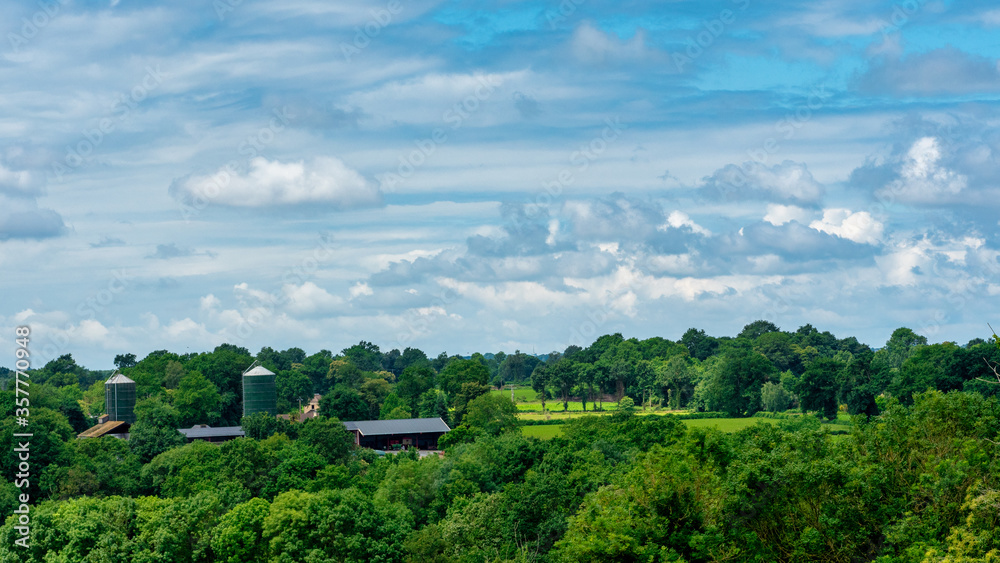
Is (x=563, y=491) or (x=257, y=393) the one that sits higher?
(x=257, y=393)

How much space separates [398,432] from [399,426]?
271cm

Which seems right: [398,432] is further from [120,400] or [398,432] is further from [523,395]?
[523,395]

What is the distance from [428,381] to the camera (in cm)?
14188

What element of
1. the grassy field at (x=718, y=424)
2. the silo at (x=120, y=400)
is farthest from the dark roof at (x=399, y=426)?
the silo at (x=120, y=400)

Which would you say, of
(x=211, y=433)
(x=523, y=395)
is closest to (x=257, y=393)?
(x=211, y=433)

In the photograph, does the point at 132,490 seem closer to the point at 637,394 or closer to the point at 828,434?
the point at 828,434

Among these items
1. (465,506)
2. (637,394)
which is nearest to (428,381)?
(637,394)

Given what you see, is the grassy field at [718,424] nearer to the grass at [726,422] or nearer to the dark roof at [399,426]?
the grass at [726,422]

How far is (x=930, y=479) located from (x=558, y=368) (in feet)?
375

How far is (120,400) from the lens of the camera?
112 meters

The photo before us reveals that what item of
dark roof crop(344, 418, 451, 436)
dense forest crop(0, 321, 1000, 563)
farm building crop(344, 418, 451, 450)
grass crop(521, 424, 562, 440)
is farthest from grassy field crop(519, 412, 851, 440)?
farm building crop(344, 418, 451, 450)

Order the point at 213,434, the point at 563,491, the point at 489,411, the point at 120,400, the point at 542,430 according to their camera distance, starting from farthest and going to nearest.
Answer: the point at 120,400, the point at 542,430, the point at 213,434, the point at 489,411, the point at 563,491

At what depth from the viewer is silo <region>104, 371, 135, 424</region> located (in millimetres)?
111625
